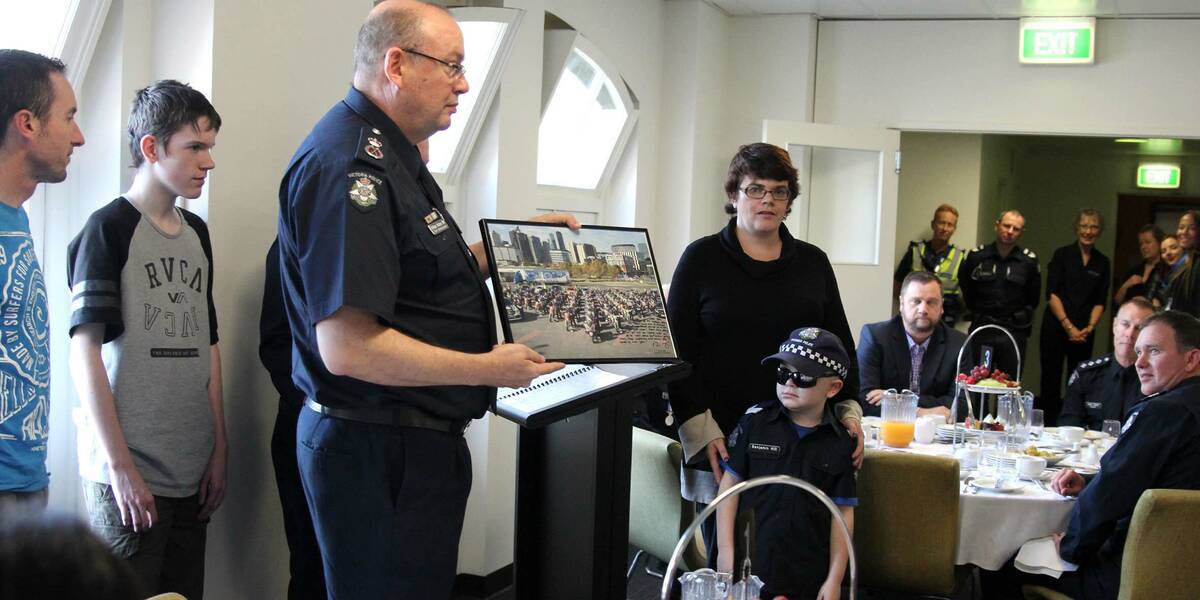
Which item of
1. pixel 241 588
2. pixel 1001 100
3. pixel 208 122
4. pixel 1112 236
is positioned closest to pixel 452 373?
pixel 208 122

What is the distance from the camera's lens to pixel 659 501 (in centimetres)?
365

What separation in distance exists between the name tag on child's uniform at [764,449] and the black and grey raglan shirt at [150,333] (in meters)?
1.31

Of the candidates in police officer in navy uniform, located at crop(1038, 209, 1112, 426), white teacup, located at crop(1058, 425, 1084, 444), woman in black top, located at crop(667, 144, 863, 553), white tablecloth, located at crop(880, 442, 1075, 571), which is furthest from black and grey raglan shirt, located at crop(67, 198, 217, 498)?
police officer in navy uniform, located at crop(1038, 209, 1112, 426)

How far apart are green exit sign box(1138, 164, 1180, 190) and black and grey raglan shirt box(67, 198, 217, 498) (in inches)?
A: 439

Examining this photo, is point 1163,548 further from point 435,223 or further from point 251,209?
point 251,209

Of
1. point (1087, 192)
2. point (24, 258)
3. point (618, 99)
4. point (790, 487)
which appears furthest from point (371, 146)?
point (1087, 192)

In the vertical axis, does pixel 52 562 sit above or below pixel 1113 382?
above

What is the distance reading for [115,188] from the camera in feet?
9.07

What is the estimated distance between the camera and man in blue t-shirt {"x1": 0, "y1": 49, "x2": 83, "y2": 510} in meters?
1.98

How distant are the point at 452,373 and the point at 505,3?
9.96 feet

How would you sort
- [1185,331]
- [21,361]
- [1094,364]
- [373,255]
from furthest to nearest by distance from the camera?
[1094,364] → [1185,331] → [21,361] → [373,255]

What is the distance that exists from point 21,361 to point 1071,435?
346 centimetres

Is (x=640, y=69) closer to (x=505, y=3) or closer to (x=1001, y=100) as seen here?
(x=505, y=3)

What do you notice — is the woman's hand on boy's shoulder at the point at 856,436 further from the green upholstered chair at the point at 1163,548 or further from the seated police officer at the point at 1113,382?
the seated police officer at the point at 1113,382
